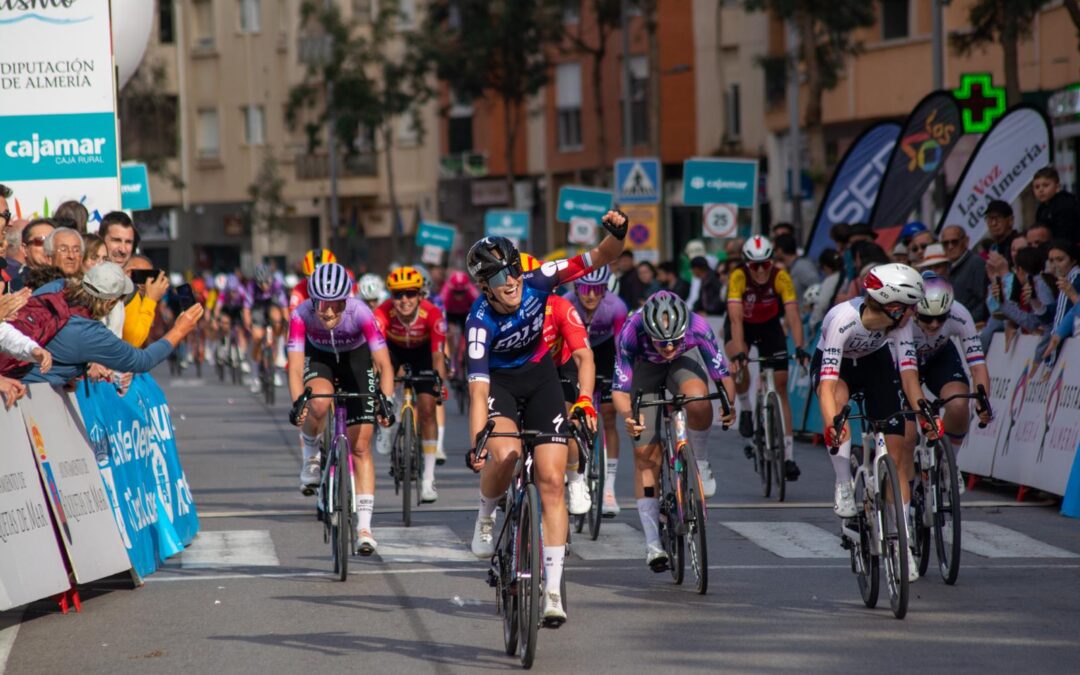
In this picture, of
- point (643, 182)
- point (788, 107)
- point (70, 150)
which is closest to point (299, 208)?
point (788, 107)

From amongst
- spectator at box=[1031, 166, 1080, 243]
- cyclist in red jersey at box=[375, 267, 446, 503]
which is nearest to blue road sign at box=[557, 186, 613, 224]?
spectator at box=[1031, 166, 1080, 243]

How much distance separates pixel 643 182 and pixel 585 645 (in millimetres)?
21756

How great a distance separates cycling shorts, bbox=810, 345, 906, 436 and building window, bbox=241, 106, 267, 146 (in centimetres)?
6672

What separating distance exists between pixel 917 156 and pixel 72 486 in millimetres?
13602

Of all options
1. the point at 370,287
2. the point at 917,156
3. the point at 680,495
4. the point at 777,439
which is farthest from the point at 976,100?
the point at 680,495

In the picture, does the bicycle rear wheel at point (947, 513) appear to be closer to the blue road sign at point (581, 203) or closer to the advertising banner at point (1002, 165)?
the advertising banner at point (1002, 165)

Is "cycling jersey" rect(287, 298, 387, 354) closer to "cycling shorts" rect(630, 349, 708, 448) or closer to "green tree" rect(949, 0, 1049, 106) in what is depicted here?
"cycling shorts" rect(630, 349, 708, 448)

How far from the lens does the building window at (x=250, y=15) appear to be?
245ft

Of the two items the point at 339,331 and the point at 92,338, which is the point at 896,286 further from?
the point at 92,338

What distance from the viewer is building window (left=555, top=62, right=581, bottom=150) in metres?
57.9

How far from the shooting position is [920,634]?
354 inches

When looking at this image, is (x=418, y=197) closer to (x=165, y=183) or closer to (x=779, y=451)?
(x=165, y=183)

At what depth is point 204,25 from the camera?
253 feet

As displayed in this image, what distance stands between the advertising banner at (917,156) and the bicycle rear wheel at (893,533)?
40.3 ft
